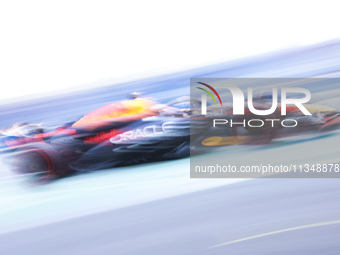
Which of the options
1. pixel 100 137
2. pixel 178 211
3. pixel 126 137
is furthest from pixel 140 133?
pixel 178 211

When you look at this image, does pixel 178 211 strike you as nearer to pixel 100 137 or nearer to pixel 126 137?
pixel 126 137

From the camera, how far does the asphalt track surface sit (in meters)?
1.52

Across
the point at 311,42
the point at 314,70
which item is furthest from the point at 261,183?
the point at 311,42

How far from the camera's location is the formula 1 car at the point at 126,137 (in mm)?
2018

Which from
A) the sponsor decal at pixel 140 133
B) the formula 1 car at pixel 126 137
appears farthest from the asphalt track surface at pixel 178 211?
the sponsor decal at pixel 140 133

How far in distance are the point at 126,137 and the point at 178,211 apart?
0.66m

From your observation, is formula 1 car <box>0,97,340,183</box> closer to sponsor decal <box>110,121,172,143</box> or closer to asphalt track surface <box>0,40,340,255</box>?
sponsor decal <box>110,121,172,143</box>

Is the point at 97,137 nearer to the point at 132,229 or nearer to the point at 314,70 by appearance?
the point at 132,229

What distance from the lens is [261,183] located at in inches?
73.6

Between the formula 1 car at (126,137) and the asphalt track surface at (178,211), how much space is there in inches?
4.6

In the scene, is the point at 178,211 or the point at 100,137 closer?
the point at 178,211

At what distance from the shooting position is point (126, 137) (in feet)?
6.57

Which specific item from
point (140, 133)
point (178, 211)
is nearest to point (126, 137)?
point (140, 133)

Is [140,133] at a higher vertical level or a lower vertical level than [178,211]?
higher
